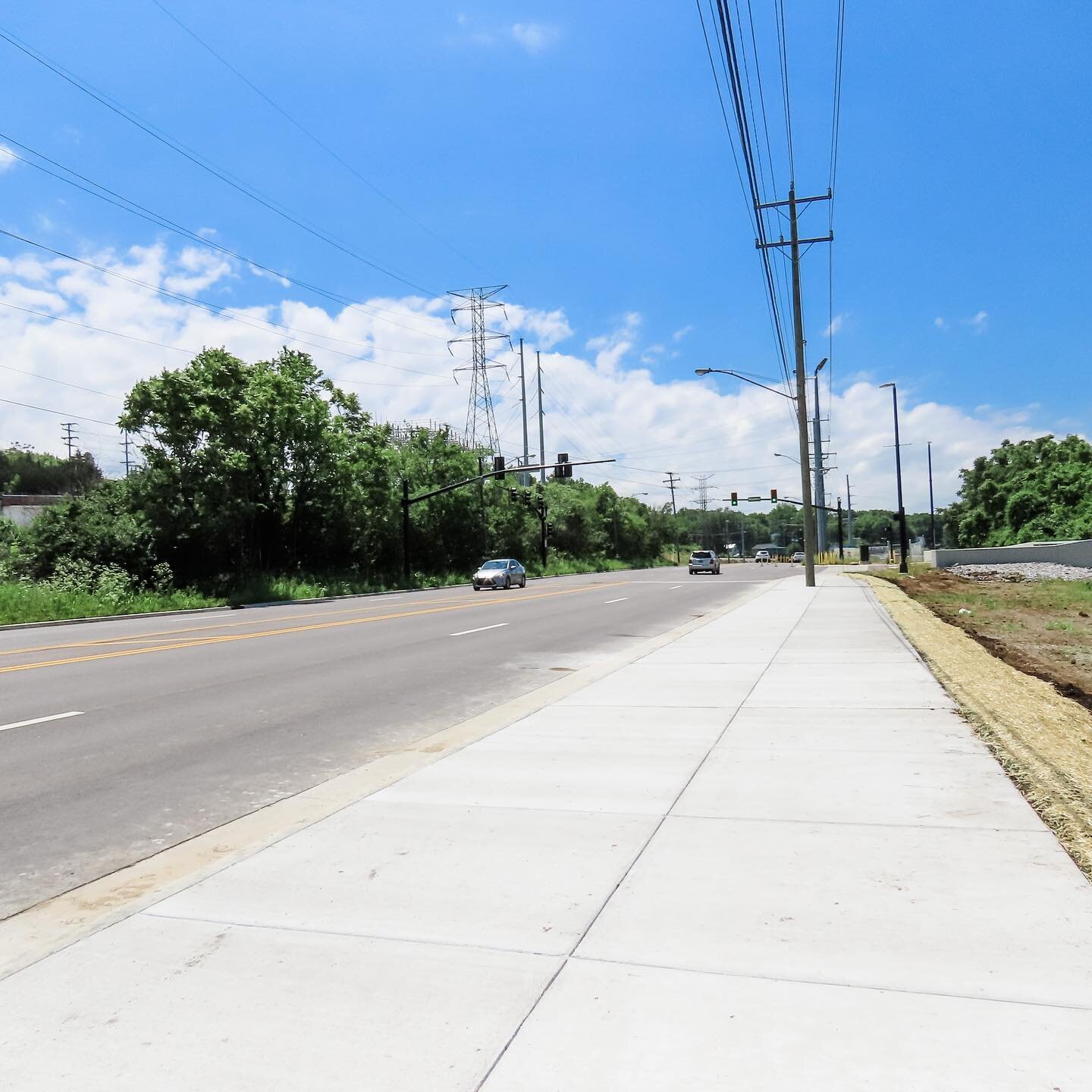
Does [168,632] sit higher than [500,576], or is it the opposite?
[500,576]

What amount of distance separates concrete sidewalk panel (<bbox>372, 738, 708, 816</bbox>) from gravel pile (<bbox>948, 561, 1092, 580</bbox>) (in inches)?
1646

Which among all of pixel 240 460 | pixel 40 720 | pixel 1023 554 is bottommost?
pixel 40 720

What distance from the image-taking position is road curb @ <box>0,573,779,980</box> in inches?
158

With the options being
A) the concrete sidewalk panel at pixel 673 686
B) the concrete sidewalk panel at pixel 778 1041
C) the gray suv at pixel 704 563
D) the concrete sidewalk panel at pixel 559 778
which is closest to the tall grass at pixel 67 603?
the concrete sidewalk panel at pixel 673 686

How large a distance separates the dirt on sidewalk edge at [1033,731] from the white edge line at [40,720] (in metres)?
8.79

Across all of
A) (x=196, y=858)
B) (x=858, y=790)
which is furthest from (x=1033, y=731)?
(x=196, y=858)

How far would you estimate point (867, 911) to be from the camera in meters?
3.96

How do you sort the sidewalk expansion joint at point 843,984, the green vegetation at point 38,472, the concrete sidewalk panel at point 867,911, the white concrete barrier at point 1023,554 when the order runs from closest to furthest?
the sidewalk expansion joint at point 843,984, the concrete sidewalk panel at point 867,911, the white concrete barrier at point 1023,554, the green vegetation at point 38,472

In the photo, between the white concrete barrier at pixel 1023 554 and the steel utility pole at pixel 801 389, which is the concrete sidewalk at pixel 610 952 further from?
the white concrete barrier at pixel 1023 554

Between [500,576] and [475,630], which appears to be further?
[500,576]

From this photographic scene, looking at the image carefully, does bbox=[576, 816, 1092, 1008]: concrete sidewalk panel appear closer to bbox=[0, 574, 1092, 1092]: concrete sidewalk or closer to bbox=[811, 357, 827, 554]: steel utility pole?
bbox=[0, 574, 1092, 1092]: concrete sidewalk

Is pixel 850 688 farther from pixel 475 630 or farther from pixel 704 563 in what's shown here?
pixel 704 563

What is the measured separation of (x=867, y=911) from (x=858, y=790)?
2.03 metres

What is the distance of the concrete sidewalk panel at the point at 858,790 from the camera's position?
17.4 feet
